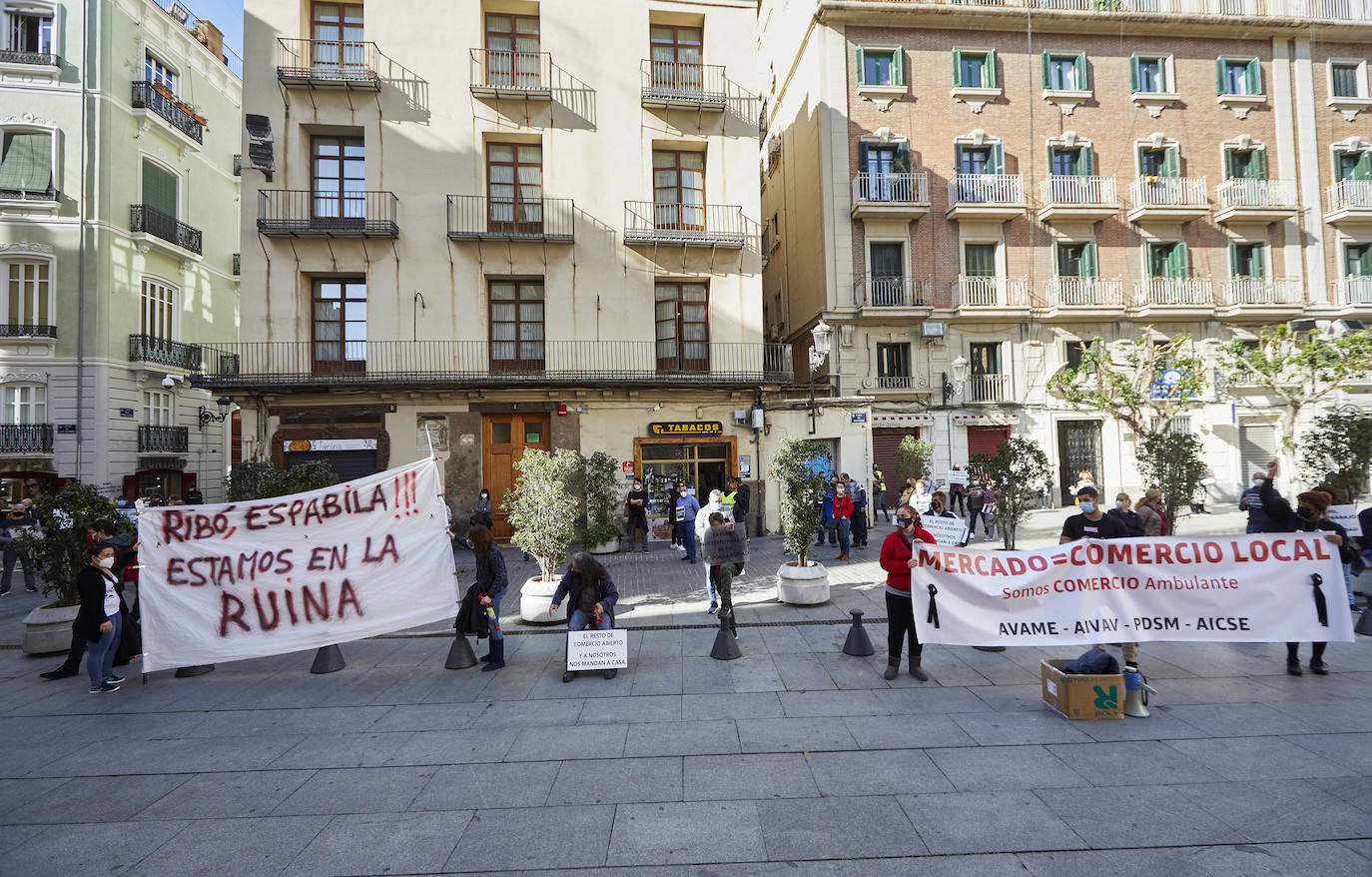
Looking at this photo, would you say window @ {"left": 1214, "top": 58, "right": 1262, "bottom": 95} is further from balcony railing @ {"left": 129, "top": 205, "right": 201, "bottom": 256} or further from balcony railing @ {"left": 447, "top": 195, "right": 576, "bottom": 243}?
balcony railing @ {"left": 129, "top": 205, "right": 201, "bottom": 256}

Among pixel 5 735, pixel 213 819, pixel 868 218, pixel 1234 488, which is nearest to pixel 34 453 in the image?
pixel 5 735

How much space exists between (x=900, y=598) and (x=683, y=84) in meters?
18.6

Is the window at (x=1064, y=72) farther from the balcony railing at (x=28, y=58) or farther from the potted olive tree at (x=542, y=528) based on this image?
the balcony railing at (x=28, y=58)

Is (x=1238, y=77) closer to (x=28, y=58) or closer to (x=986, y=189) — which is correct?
(x=986, y=189)

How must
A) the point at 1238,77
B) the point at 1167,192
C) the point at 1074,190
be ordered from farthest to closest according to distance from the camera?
the point at 1238,77 → the point at 1167,192 → the point at 1074,190

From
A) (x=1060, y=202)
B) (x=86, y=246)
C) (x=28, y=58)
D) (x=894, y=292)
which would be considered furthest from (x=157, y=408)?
(x=1060, y=202)

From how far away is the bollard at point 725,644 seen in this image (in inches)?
320

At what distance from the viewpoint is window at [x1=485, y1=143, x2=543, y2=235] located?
64.2 feet

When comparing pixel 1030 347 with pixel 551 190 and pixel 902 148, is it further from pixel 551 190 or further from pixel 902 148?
pixel 551 190

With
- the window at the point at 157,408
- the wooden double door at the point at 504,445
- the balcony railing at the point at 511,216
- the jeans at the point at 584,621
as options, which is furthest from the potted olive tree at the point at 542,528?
the window at the point at 157,408

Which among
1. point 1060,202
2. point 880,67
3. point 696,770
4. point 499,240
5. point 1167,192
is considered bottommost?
point 696,770

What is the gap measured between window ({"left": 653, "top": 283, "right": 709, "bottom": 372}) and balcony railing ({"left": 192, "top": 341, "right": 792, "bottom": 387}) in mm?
35

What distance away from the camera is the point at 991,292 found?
24.9m

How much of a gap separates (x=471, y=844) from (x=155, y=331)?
2907 cm
